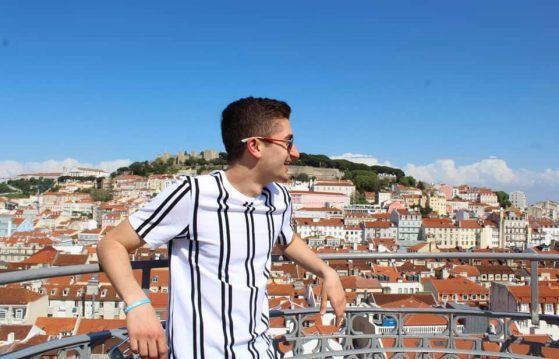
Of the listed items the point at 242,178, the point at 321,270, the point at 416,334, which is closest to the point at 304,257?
the point at 321,270

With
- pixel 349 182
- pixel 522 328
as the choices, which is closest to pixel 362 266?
pixel 522 328

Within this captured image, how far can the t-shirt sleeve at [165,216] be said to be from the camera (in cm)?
152

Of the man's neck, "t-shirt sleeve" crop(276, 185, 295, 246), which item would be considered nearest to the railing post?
"t-shirt sleeve" crop(276, 185, 295, 246)

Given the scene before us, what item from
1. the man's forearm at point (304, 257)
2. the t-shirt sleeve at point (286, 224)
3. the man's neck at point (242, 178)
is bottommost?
the man's forearm at point (304, 257)

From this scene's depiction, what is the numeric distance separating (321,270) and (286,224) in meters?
0.27

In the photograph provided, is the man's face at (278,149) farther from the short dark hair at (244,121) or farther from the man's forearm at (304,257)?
the man's forearm at (304,257)

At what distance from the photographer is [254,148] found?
1.64 metres

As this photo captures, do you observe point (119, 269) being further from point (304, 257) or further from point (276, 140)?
point (304, 257)

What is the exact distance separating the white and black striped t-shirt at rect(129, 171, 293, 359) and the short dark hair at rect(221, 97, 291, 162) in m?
0.10

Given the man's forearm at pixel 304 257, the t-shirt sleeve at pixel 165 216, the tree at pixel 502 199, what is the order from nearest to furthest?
the t-shirt sleeve at pixel 165 216, the man's forearm at pixel 304 257, the tree at pixel 502 199

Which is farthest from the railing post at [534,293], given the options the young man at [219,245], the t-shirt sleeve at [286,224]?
the young man at [219,245]

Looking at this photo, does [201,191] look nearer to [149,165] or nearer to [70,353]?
[70,353]

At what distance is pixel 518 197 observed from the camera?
143375 millimetres

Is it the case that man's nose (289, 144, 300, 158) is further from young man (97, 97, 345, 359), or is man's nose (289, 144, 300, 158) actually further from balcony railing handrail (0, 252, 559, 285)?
balcony railing handrail (0, 252, 559, 285)
